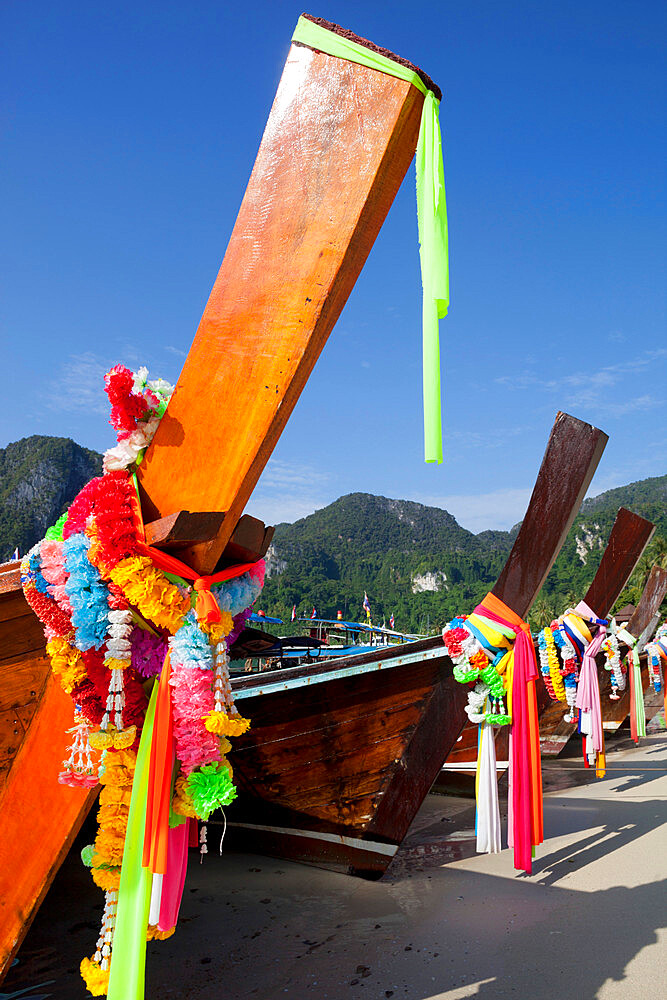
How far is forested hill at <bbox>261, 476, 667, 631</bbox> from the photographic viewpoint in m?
47.2

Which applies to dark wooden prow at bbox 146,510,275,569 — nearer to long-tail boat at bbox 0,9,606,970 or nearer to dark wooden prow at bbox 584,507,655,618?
long-tail boat at bbox 0,9,606,970

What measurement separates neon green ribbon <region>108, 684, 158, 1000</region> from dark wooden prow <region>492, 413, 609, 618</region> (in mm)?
3045

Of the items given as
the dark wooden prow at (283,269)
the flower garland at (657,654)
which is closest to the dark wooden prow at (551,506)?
the dark wooden prow at (283,269)

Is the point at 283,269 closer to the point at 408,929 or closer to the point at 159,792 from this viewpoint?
the point at 159,792

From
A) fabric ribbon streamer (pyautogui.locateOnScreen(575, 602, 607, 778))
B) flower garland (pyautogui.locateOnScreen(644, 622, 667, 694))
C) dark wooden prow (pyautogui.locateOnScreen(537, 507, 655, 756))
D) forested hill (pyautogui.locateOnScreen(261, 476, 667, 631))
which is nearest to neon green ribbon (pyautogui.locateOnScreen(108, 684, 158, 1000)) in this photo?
fabric ribbon streamer (pyautogui.locateOnScreen(575, 602, 607, 778))

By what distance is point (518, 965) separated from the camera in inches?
126

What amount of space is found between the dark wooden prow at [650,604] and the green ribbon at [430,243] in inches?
383

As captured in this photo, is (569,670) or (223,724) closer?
(223,724)

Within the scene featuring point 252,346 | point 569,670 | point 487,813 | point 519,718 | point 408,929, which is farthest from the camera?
point 569,670

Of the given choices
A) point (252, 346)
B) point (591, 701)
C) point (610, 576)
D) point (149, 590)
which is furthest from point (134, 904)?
point (610, 576)

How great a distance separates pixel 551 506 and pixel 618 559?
2895 mm

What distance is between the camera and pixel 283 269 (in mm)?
1811

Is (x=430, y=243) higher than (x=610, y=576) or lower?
higher

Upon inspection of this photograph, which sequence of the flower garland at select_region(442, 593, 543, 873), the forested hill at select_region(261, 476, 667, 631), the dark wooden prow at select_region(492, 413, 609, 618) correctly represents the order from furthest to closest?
the forested hill at select_region(261, 476, 667, 631) < the dark wooden prow at select_region(492, 413, 609, 618) < the flower garland at select_region(442, 593, 543, 873)
